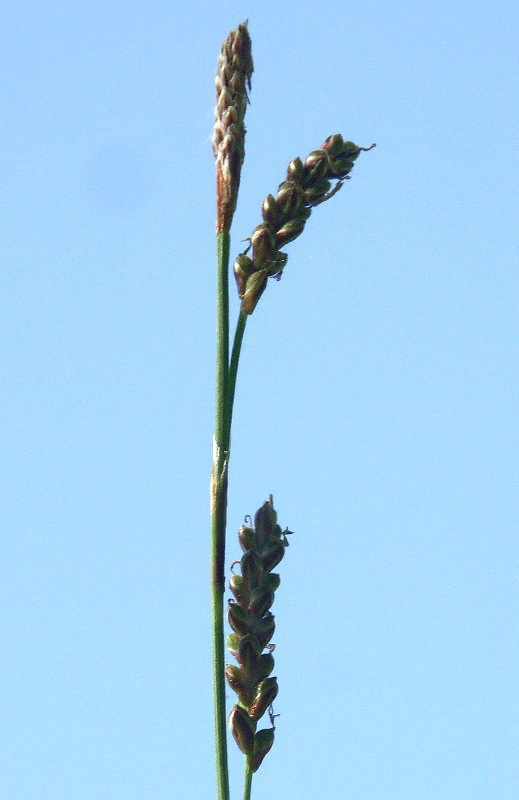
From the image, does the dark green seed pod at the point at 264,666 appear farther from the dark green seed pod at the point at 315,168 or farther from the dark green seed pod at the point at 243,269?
the dark green seed pod at the point at 315,168

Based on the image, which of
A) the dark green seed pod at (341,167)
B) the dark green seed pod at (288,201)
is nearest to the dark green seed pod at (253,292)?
the dark green seed pod at (288,201)

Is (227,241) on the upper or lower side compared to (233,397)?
upper

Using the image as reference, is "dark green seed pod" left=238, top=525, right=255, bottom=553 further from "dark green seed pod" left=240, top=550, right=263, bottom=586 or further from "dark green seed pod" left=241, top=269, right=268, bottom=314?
"dark green seed pod" left=241, top=269, right=268, bottom=314

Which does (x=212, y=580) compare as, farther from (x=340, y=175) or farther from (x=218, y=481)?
(x=340, y=175)

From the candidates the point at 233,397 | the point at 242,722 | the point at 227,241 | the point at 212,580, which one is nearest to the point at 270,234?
the point at 227,241

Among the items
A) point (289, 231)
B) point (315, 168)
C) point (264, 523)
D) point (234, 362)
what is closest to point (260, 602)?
point (264, 523)
